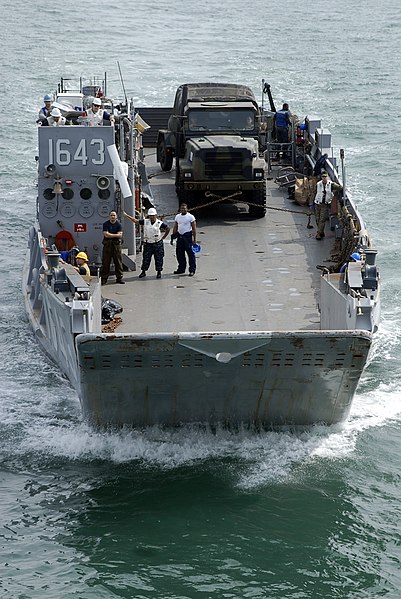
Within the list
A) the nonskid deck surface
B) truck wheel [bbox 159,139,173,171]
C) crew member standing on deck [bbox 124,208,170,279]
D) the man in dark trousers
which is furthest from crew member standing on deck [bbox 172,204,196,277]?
truck wheel [bbox 159,139,173,171]

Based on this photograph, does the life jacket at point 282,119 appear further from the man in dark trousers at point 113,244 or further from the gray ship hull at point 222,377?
the gray ship hull at point 222,377

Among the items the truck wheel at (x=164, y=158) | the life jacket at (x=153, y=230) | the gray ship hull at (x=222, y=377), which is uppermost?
the life jacket at (x=153, y=230)

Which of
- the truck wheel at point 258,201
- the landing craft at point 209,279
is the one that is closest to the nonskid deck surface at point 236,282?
the landing craft at point 209,279

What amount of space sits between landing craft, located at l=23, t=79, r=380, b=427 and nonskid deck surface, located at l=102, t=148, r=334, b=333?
0.11 ft

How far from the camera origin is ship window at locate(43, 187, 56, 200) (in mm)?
18172

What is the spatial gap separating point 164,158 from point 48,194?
266 inches

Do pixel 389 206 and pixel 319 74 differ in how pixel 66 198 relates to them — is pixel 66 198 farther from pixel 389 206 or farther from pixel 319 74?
pixel 319 74

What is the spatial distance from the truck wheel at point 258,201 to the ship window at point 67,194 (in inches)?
156

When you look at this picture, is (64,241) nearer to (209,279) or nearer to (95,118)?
(95,118)

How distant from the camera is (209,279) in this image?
59.2 ft

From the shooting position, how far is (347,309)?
14867 mm

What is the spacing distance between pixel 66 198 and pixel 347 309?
206 inches

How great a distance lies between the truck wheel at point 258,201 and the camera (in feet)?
68.8

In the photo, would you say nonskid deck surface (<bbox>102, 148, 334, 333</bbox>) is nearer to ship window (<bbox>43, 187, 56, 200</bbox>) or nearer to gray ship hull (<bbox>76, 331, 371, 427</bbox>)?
gray ship hull (<bbox>76, 331, 371, 427</bbox>)
